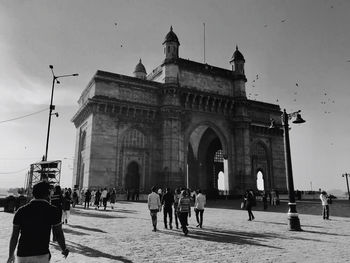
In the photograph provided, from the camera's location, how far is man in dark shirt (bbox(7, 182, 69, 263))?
343cm

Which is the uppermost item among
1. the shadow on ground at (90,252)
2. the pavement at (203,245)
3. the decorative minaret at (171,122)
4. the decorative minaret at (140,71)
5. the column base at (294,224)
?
the decorative minaret at (140,71)

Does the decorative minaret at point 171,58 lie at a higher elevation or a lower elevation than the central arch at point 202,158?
higher

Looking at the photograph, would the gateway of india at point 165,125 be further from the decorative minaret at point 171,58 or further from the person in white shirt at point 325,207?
the person in white shirt at point 325,207

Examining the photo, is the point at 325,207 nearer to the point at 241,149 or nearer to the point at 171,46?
the point at 241,149

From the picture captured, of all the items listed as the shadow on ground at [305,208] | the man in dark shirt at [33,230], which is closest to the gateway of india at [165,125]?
the shadow on ground at [305,208]

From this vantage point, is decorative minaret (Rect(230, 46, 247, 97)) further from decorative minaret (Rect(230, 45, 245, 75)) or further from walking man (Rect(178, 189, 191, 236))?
walking man (Rect(178, 189, 191, 236))

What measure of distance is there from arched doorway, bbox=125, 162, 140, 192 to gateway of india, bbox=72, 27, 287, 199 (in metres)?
0.11

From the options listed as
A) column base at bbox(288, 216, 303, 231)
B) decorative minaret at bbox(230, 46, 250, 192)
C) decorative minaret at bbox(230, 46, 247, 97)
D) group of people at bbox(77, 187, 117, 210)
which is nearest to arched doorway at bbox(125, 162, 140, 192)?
group of people at bbox(77, 187, 117, 210)

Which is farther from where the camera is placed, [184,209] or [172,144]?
[172,144]

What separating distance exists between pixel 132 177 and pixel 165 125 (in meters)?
6.67

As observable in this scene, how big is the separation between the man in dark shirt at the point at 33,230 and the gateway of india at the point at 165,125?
25.3 metres

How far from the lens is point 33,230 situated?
3514mm

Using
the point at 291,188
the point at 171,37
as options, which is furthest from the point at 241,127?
the point at 291,188

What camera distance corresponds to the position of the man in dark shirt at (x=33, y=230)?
3.43 metres
